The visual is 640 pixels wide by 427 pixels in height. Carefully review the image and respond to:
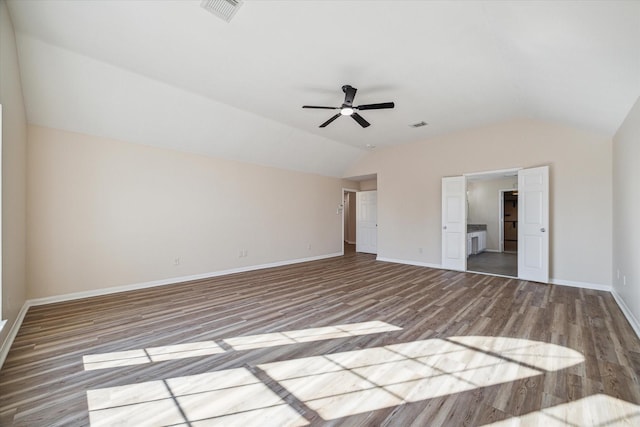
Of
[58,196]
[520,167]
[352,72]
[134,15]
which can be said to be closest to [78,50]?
[134,15]

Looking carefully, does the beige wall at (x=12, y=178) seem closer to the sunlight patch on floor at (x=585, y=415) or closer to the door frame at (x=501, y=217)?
the sunlight patch on floor at (x=585, y=415)

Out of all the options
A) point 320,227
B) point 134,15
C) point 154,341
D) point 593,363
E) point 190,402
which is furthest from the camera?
point 320,227

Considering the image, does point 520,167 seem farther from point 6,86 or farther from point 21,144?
point 21,144

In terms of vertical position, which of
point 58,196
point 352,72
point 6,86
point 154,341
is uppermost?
point 352,72

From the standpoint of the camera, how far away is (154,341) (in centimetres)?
273

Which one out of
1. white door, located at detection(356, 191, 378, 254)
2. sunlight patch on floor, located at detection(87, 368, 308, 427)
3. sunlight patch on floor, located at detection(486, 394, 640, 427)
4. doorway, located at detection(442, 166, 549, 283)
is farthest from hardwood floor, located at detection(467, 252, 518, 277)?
sunlight patch on floor, located at detection(87, 368, 308, 427)

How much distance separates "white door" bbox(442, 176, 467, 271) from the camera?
5973 millimetres

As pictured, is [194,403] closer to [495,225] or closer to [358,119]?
[358,119]

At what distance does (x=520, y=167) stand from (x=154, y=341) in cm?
661

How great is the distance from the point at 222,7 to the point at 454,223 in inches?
228

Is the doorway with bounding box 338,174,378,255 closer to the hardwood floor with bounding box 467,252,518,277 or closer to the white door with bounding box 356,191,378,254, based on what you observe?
the white door with bounding box 356,191,378,254

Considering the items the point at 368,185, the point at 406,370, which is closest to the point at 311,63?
the point at 406,370

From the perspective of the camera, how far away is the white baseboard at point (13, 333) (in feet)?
7.80

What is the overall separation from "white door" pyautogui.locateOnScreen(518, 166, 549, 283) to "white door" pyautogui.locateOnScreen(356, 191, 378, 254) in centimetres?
432
